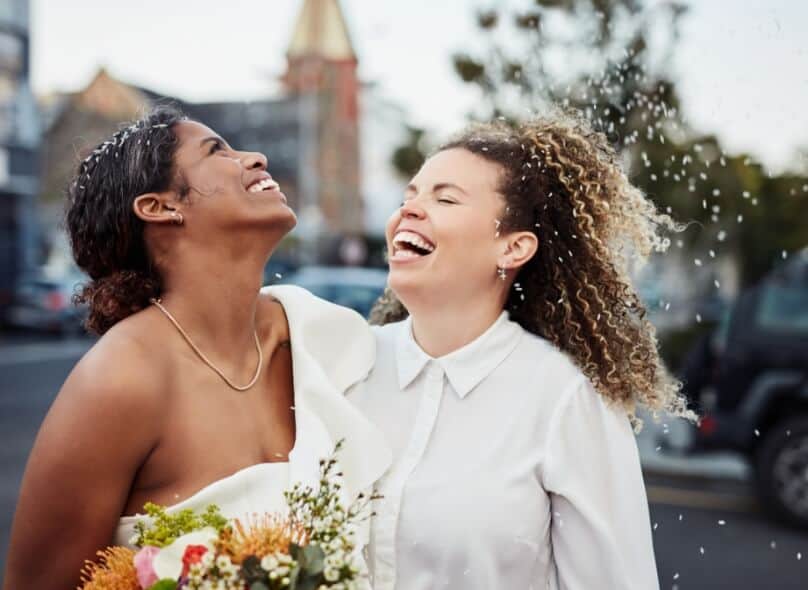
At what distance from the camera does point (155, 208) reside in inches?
79.4

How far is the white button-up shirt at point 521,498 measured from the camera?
6.36 ft

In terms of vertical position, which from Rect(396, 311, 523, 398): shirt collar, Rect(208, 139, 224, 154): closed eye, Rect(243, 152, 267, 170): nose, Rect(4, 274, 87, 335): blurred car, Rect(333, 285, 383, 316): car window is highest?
Rect(208, 139, 224, 154): closed eye

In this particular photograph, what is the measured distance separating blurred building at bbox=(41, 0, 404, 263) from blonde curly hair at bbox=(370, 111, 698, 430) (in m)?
17.7

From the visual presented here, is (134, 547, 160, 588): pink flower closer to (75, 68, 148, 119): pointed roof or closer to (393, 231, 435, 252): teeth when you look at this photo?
(393, 231, 435, 252): teeth

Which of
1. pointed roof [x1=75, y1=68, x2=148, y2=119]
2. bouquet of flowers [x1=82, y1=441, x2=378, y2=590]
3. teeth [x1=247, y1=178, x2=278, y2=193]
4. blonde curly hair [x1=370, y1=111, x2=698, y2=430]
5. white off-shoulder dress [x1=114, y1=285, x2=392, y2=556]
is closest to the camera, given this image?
bouquet of flowers [x1=82, y1=441, x2=378, y2=590]

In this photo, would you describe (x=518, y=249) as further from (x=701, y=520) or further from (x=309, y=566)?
(x=701, y=520)

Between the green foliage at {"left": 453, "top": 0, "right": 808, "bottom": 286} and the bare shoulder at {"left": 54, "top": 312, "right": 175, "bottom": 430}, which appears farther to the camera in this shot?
the green foliage at {"left": 453, "top": 0, "right": 808, "bottom": 286}

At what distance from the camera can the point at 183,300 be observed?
205 centimetres

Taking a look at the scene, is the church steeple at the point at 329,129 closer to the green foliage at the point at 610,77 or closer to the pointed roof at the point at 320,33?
the pointed roof at the point at 320,33

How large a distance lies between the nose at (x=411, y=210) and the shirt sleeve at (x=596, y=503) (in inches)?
21.2

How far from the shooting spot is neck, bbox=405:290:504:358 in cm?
222

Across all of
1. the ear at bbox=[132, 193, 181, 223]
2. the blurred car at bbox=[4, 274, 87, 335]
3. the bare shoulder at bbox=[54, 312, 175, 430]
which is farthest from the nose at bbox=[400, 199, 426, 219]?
the blurred car at bbox=[4, 274, 87, 335]

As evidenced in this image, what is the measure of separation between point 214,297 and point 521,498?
2.57ft

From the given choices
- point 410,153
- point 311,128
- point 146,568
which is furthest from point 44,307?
point 311,128
